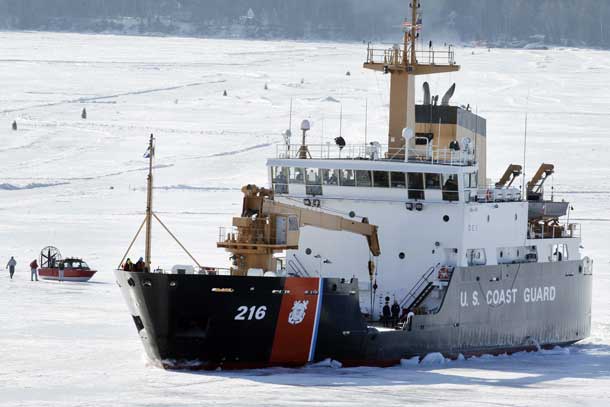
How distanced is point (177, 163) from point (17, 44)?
253 ft

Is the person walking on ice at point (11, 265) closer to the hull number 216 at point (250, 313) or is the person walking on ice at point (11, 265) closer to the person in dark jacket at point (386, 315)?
the person in dark jacket at point (386, 315)

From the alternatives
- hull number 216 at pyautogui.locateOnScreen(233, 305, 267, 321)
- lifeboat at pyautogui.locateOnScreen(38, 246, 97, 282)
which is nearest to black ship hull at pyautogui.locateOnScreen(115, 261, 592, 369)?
hull number 216 at pyautogui.locateOnScreen(233, 305, 267, 321)

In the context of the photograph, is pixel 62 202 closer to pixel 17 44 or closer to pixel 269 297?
pixel 269 297

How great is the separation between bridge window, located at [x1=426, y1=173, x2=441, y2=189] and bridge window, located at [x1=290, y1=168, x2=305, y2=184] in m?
2.29

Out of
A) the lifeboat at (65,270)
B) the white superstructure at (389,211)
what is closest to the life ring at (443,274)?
the white superstructure at (389,211)

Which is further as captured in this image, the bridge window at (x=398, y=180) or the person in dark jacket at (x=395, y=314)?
the bridge window at (x=398, y=180)

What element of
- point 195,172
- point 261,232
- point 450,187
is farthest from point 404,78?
point 195,172

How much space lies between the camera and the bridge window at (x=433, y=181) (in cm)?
2719

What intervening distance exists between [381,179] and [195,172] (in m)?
33.0

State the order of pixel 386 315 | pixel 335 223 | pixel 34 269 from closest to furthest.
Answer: pixel 335 223 → pixel 386 315 → pixel 34 269

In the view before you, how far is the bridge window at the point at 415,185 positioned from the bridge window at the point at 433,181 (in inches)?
4.3

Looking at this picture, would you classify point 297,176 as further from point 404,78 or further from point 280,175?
point 404,78

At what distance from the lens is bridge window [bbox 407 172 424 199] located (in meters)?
27.2

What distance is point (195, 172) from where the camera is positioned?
5988cm
